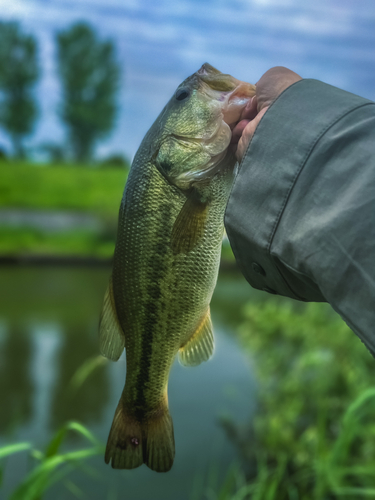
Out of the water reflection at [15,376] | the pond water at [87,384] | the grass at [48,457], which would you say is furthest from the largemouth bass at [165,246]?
the water reflection at [15,376]

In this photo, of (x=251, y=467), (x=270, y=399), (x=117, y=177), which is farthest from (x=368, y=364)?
(x=117, y=177)

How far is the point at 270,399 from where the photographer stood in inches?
82.6

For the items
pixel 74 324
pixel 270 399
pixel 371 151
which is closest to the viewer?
pixel 371 151

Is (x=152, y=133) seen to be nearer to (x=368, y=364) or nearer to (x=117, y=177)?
(x=368, y=364)

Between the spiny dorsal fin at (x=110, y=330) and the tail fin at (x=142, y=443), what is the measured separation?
68 mm

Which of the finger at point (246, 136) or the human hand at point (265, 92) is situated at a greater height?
the human hand at point (265, 92)

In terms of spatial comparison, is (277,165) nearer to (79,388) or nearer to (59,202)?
(59,202)

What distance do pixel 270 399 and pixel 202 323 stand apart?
5.66 feet

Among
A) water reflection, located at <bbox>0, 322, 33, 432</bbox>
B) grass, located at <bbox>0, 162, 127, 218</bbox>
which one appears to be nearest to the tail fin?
grass, located at <bbox>0, 162, 127, 218</bbox>

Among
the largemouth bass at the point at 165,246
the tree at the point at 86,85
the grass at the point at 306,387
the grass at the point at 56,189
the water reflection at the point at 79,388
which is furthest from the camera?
the water reflection at the point at 79,388

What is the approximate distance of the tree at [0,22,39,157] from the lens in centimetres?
320

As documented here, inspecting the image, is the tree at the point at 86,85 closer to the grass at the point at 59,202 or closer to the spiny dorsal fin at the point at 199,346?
the grass at the point at 59,202

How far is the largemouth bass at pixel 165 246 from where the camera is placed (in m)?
0.47

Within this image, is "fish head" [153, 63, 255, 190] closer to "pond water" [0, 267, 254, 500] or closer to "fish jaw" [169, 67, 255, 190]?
"fish jaw" [169, 67, 255, 190]
